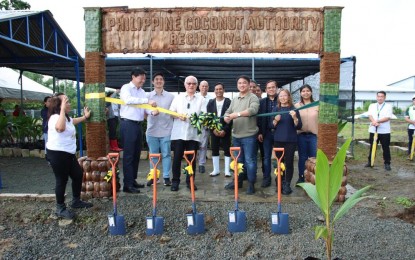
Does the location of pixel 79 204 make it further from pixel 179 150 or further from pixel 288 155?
pixel 288 155

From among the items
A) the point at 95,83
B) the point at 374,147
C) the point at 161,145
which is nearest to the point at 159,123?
the point at 161,145

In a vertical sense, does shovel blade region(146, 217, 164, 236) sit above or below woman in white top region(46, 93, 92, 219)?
below

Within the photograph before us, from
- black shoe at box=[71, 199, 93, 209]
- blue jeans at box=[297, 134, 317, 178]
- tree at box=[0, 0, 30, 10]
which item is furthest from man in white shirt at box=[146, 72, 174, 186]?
tree at box=[0, 0, 30, 10]

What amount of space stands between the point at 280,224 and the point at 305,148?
2193 millimetres

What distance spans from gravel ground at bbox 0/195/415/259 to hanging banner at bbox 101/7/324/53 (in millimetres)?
2153

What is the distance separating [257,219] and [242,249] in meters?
0.83

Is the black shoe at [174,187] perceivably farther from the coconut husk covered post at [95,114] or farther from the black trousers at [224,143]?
the black trousers at [224,143]

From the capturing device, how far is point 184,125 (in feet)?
17.5

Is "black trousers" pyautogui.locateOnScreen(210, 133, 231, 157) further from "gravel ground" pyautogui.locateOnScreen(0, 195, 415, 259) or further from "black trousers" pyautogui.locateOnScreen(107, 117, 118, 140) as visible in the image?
"black trousers" pyautogui.locateOnScreen(107, 117, 118, 140)

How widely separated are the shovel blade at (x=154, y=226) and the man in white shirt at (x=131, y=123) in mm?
1415

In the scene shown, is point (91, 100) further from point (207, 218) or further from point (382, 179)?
point (382, 179)

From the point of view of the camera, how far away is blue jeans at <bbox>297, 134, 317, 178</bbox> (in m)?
5.77

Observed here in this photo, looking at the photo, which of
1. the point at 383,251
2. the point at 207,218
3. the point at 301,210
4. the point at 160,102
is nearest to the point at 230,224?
the point at 207,218

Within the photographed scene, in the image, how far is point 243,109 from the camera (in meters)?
5.29
